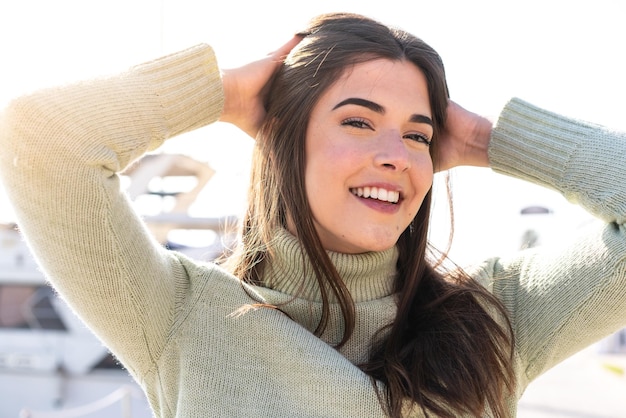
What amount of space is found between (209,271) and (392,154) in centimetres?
59

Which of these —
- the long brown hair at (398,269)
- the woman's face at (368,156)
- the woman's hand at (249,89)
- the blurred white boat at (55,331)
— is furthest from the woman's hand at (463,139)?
the blurred white boat at (55,331)

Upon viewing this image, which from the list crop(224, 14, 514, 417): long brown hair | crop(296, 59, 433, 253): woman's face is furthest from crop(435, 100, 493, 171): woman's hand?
crop(296, 59, 433, 253): woman's face

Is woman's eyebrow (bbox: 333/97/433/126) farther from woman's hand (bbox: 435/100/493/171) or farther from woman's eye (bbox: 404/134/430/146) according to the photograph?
woman's hand (bbox: 435/100/493/171)

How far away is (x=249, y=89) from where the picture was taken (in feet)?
7.47

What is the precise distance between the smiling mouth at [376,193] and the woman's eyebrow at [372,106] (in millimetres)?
220

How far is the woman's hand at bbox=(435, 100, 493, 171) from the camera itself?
238 cm

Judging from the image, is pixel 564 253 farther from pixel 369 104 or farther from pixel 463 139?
pixel 369 104

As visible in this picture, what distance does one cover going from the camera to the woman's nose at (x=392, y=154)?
79.2 inches

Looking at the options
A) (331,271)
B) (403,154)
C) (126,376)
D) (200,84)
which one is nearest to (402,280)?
(331,271)

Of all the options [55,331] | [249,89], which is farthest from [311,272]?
[55,331]

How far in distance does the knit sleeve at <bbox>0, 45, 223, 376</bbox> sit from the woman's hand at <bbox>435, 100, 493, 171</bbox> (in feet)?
2.85

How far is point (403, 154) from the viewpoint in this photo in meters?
2.03

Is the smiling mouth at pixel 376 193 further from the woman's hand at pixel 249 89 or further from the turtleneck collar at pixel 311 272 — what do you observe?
the woman's hand at pixel 249 89

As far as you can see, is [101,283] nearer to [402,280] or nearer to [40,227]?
[40,227]
